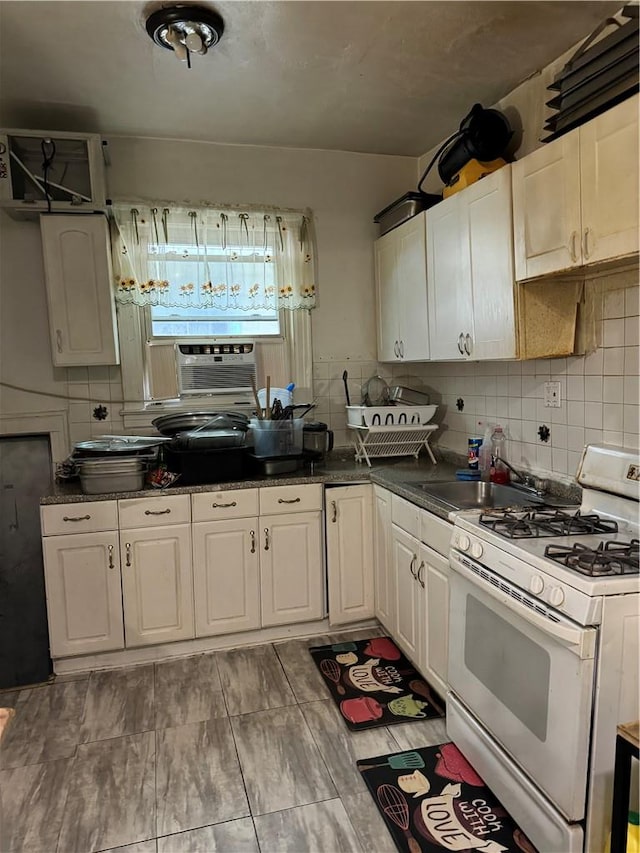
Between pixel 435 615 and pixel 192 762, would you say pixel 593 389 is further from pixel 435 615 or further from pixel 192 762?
pixel 192 762

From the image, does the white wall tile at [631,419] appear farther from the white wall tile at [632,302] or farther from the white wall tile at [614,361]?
the white wall tile at [632,302]

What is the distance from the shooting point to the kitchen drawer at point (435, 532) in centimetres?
222

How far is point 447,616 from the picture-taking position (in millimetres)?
2240

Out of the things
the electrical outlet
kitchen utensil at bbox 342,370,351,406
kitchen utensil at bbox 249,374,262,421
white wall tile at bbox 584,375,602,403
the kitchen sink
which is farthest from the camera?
kitchen utensil at bbox 342,370,351,406

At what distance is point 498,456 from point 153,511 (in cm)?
169

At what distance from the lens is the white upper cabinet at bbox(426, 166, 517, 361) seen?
2.25 m

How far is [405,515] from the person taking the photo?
261cm

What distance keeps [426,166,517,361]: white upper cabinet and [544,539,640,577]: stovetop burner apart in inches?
33.3

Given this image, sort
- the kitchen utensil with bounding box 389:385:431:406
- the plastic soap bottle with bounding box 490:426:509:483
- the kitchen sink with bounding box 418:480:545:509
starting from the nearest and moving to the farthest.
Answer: the kitchen sink with bounding box 418:480:545:509 → the plastic soap bottle with bounding box 490:426:509:483 → the kitchen utensil with bounding box 389:385:431:406

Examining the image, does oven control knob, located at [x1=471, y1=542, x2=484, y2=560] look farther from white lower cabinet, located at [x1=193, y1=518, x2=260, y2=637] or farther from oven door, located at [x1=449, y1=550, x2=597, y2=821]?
white lower cabinet, located at [x1=193, y1=518, x2=260, y2=637]

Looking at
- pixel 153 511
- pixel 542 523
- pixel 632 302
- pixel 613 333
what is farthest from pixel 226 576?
pixel 632 302

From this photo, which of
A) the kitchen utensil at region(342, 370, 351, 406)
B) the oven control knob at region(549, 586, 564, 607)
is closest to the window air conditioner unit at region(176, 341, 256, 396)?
the kitchen utensil at region(342, 370, 351, 406)

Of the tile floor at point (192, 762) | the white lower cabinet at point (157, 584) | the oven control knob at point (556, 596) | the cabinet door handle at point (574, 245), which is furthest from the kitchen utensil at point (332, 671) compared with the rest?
→ the cabinet door handle at point (574, 245)

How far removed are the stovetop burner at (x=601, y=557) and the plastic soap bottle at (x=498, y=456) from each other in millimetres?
940
